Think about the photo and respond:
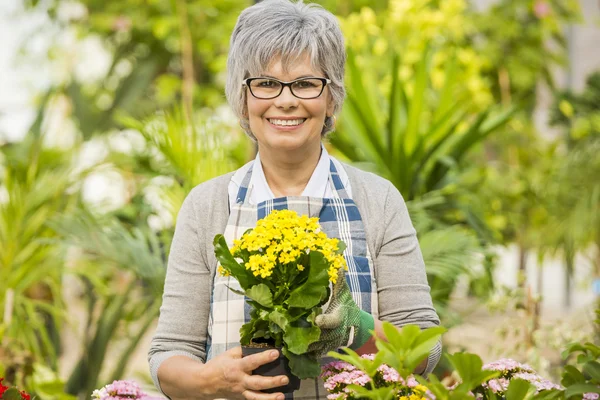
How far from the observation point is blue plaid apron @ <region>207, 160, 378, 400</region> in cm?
145

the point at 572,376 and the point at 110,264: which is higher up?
the point at 110,264

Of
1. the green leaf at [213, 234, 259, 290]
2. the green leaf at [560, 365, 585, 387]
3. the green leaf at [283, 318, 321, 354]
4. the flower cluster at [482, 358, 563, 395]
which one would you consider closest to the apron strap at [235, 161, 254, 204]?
the green leaf at [213, 234, 259, 290]

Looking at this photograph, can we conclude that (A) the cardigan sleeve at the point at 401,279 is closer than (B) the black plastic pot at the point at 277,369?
No

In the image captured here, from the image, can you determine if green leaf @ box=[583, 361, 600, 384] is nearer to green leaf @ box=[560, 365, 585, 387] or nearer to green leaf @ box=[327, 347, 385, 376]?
green leaf @ box=[560, 365, 585, 387]

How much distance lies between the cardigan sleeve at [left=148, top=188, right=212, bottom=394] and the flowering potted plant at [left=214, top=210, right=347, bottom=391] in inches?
13.5

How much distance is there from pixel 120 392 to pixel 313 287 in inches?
16.9

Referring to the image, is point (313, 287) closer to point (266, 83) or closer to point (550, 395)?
point (550, 395)

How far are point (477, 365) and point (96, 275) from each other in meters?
2.70

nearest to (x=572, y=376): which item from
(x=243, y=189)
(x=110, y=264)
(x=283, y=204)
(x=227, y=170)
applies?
(x=283, y=204)

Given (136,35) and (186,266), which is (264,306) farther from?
(136,35)

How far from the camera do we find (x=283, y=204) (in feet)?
4.97

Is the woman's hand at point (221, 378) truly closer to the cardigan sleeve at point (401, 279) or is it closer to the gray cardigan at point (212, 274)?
the gray cardigan at point (212, 274)

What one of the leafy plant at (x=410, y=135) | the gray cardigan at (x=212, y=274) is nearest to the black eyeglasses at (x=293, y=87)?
the gray cardigan at (x=212, y=274)

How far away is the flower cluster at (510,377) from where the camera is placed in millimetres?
1185
